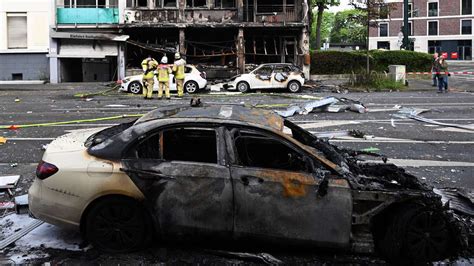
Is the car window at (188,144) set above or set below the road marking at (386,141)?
above

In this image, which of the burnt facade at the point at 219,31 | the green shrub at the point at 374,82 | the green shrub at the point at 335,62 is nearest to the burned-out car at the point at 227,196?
the green shrub at the point at 374,82

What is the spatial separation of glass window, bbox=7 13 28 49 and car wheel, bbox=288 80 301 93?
18.1 m

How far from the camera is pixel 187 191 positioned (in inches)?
188

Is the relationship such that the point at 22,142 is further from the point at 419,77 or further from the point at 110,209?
the point at 419,77

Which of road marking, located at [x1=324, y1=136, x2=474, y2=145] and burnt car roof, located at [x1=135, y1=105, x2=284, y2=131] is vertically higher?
burnt car roof, located at [x1=135, y1=105, x2=284, y2=131]

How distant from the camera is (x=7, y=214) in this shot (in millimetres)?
6035

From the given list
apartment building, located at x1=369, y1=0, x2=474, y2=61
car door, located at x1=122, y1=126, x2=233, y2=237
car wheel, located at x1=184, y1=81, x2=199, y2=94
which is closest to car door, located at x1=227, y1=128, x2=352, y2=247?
car door, located at x1=122, y1=126, x2=233, y2=237

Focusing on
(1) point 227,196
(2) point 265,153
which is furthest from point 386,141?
(1) point 227,196

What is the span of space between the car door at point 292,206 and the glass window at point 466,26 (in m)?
80.8

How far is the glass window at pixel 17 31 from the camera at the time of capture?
33188 mm

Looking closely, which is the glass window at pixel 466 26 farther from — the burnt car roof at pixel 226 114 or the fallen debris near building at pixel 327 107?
the burnt car roof at pixel 226 114

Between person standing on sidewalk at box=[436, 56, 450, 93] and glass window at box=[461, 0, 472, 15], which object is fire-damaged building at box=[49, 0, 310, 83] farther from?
glass window at box=[461, 0, 472, 15]

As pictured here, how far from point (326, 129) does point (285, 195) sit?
7.51 metres

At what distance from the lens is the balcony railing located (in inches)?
1291
